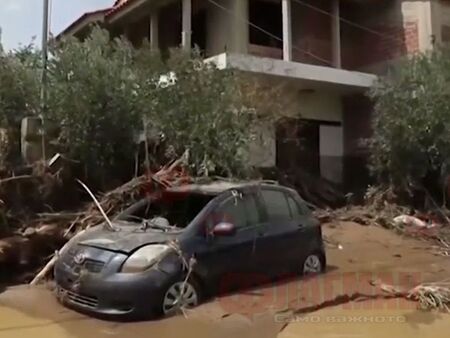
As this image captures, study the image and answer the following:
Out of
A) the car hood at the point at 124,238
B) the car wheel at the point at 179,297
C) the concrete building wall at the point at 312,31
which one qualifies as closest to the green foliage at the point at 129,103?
the car hood at the point at 124,238

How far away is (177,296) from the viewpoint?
6801 millimetres

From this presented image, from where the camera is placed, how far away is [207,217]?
296 inches

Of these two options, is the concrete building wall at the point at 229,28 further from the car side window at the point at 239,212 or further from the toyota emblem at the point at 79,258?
the toyota emblem at the point at 79,258

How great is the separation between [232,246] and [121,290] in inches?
65.4

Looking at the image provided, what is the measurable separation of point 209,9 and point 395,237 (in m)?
8.28

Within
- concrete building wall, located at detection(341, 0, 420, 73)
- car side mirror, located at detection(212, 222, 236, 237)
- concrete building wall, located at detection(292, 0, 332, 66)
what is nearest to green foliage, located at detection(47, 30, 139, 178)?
car side mirror, located at detection(212, 222, 236, 237)

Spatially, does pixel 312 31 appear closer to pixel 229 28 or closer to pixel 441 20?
pixel 229 28

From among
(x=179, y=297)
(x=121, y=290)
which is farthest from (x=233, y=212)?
(x=121, y=290)

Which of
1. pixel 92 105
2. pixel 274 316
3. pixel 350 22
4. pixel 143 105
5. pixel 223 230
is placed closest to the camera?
pixel 274 316

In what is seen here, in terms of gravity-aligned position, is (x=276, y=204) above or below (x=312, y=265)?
above

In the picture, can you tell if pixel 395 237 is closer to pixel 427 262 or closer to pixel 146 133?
pixel 427 262

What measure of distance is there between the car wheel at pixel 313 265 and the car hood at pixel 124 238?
7.74 feet

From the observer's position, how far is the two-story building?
1600 centimetres

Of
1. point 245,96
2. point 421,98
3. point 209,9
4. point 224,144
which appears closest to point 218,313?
point 224,144
